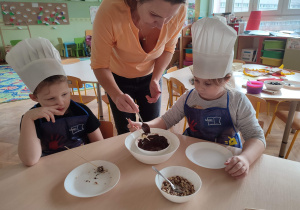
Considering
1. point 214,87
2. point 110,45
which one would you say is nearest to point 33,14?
point 110,45

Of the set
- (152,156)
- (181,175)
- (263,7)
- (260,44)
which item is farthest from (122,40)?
(263,7)

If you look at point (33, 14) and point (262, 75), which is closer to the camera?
point (262, 75)

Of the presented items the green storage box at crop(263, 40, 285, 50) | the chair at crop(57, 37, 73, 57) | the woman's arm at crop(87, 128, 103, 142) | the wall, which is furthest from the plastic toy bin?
the chair at crop(57, 37, 73, 57)

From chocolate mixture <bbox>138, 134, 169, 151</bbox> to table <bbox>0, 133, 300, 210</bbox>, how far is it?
7 cm

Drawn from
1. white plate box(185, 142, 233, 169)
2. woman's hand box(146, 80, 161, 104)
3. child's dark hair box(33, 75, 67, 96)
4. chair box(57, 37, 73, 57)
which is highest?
child's dark hair box(33, 75, 67, 96)

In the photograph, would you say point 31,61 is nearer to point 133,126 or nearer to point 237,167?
point 133,126

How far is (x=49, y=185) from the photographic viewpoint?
28.9 inches

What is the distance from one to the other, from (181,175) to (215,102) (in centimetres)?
54

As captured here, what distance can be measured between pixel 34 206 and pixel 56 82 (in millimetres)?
603

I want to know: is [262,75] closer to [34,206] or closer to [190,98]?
[190,98]

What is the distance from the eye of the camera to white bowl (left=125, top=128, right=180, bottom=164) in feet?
2.63

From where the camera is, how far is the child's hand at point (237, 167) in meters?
0.74

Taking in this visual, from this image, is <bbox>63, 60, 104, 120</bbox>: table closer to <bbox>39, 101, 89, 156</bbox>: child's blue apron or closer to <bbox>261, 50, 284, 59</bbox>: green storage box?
<bbox>39, 101, 89, 156</bbox>: child's blue apron

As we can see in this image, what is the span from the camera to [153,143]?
3.10ft
